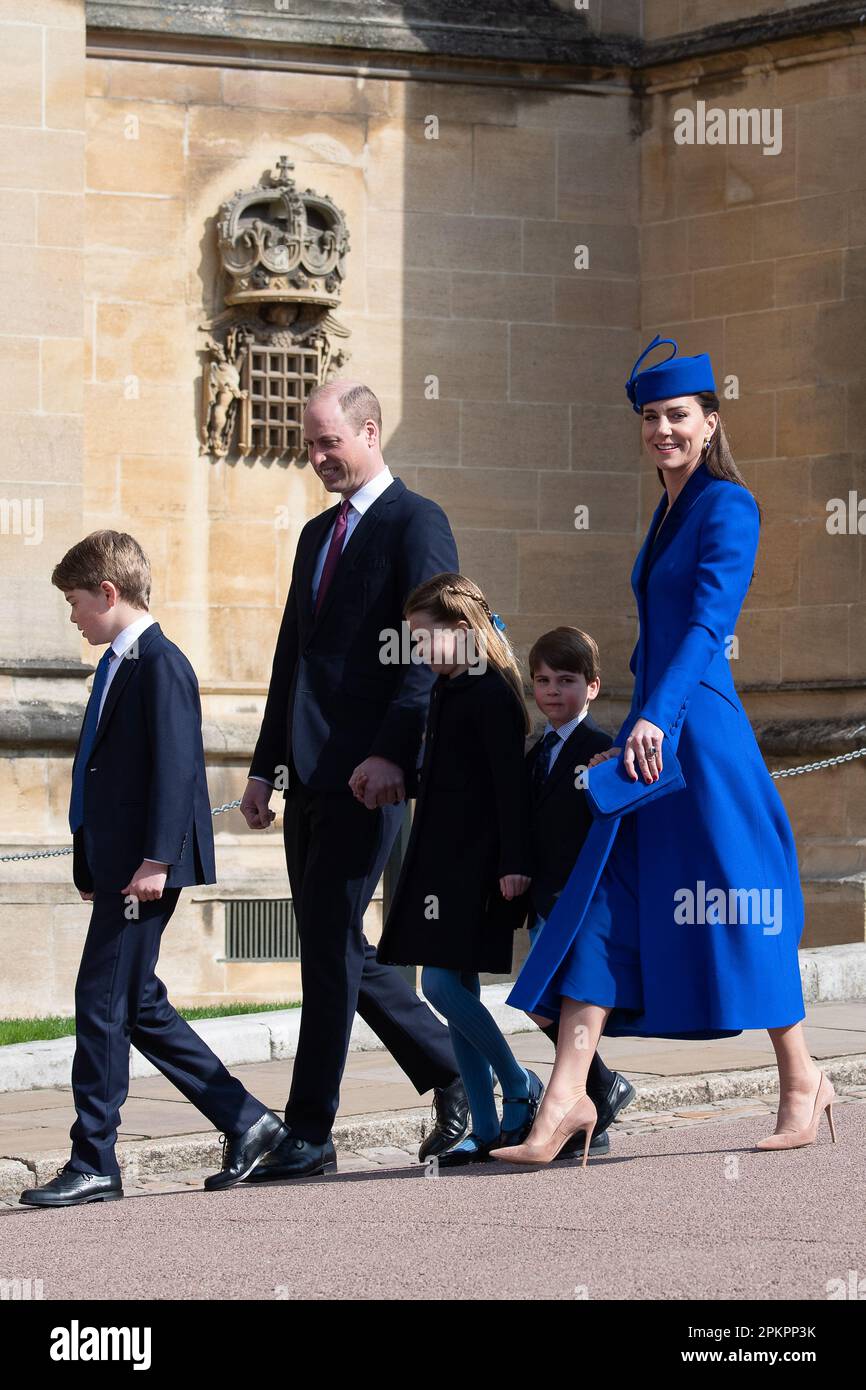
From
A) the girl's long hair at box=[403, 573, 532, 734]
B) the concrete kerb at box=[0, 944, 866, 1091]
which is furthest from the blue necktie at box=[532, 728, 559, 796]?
the concrete kerb at box=[0, 944, 866, 1091]

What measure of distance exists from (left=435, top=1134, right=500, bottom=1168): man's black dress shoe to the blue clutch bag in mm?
1035

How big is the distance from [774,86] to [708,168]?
1.91 feet

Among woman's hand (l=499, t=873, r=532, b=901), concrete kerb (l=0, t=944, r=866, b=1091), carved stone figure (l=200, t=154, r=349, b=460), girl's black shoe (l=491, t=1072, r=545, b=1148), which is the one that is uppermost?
carved stone figure (l=200, t=154, r=349, b=460)

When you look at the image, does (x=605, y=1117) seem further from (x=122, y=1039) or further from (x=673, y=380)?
(x=673, y=380)

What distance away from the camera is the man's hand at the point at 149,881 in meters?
5.82

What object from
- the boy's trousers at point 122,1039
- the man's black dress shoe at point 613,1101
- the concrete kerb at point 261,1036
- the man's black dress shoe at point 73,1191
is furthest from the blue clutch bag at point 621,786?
the concrete kerb at point 261,1036

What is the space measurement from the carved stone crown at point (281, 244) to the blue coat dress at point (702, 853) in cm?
667

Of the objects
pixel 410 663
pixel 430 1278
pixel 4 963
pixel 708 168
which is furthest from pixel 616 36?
pixel 430 1278

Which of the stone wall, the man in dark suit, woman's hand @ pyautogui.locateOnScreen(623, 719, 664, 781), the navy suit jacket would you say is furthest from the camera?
the stone wall

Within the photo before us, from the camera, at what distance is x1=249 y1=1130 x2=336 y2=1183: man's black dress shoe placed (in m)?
5.95

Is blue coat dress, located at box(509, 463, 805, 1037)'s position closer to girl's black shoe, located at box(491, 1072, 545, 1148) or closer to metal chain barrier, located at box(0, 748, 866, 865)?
girl's black shoe, located at box(491, 1072, 545, 1148)

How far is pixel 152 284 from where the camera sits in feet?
40.5

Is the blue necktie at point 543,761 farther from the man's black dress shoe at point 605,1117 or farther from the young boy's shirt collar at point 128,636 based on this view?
the young boy's shirt collar at point 128,636
